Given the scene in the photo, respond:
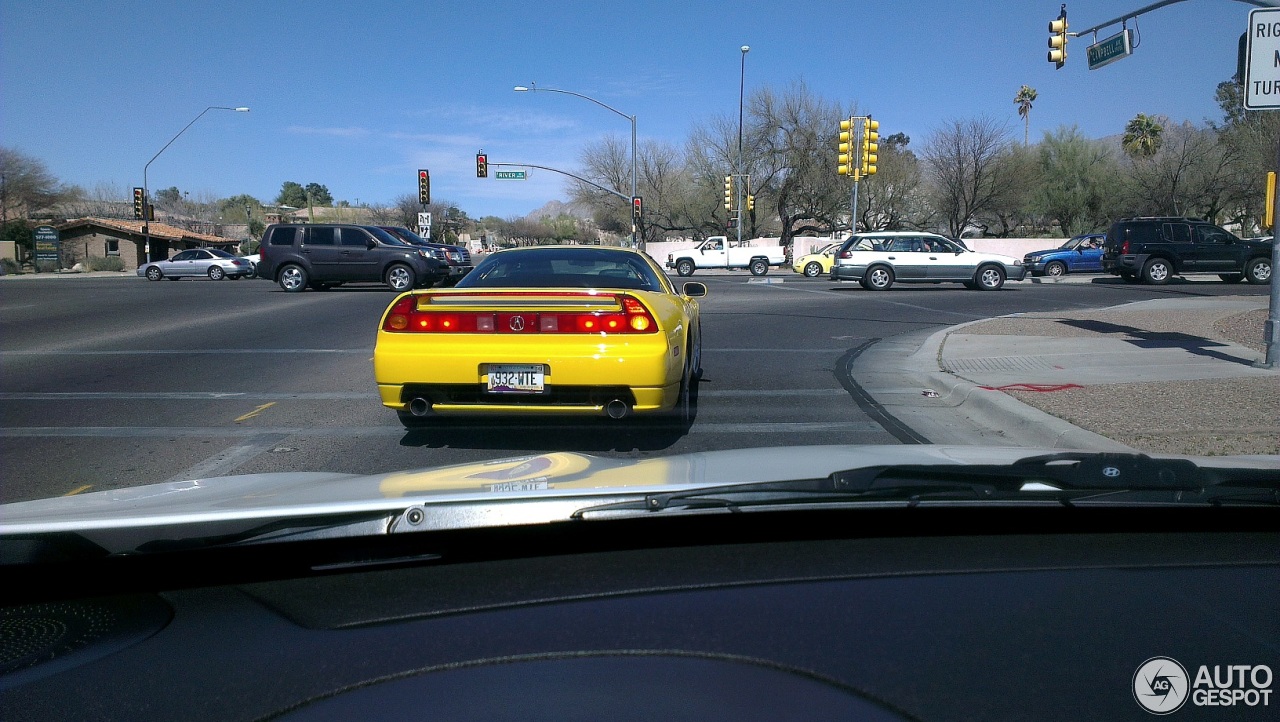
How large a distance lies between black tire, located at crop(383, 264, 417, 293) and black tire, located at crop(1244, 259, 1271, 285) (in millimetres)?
23560

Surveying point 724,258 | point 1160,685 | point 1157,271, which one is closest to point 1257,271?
point 1157,271

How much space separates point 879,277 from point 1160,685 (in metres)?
25.3

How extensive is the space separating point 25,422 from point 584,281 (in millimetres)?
4831

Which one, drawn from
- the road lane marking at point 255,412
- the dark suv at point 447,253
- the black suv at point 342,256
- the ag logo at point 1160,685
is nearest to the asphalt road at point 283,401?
the road lane marking at point 255,412

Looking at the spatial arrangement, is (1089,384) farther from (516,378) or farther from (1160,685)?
(1160,685)

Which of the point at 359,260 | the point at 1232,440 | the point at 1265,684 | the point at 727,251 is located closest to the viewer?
the point at 1265,684

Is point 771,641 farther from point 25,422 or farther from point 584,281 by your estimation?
point 25,422

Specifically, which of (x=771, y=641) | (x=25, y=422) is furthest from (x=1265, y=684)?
(x=25, y=422)

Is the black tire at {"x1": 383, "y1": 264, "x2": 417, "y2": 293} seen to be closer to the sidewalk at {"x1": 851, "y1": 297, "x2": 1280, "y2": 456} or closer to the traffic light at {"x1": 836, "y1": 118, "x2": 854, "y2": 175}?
the traffic light at {"x1": 836, "y1": 118, "x2": 854, "y2": 175}

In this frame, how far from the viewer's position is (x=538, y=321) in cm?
606

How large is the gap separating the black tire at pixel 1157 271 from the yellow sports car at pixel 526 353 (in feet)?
83.1

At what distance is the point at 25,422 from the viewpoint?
25.0ft

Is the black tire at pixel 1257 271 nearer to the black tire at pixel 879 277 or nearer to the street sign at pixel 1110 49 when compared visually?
the black tire at pixel 879 277

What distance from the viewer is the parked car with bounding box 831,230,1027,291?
26.0m
